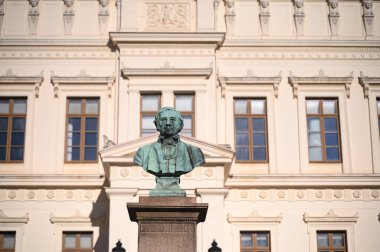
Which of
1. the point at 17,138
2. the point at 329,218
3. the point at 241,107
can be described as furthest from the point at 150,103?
the point at 329,218

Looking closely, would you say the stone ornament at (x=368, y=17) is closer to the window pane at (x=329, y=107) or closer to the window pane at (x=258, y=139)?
the window pane at (x=329, y=107)

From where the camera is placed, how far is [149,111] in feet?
78.2

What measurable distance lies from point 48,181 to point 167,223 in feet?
43.7

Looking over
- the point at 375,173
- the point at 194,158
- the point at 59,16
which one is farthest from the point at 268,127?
the point at 194,158

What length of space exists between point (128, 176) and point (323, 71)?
749 centimetres

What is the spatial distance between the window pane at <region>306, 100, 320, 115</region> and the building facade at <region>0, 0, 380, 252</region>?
0.04 meters

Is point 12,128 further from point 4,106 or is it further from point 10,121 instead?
point 4,106

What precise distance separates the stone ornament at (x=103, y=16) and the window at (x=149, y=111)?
2663 mm

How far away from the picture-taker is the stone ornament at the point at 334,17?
25.0 metres

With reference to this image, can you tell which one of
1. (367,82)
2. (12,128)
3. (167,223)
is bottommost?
(167,223)

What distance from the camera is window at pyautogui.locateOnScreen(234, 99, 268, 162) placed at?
23.9 meters

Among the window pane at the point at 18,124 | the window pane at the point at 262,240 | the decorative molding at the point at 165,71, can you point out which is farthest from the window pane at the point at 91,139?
the window pane at the point at 262,240

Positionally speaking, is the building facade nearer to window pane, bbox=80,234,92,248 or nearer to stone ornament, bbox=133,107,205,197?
window pane, bbox=80,234,92,248

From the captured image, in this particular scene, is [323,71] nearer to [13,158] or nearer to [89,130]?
[89,130]
